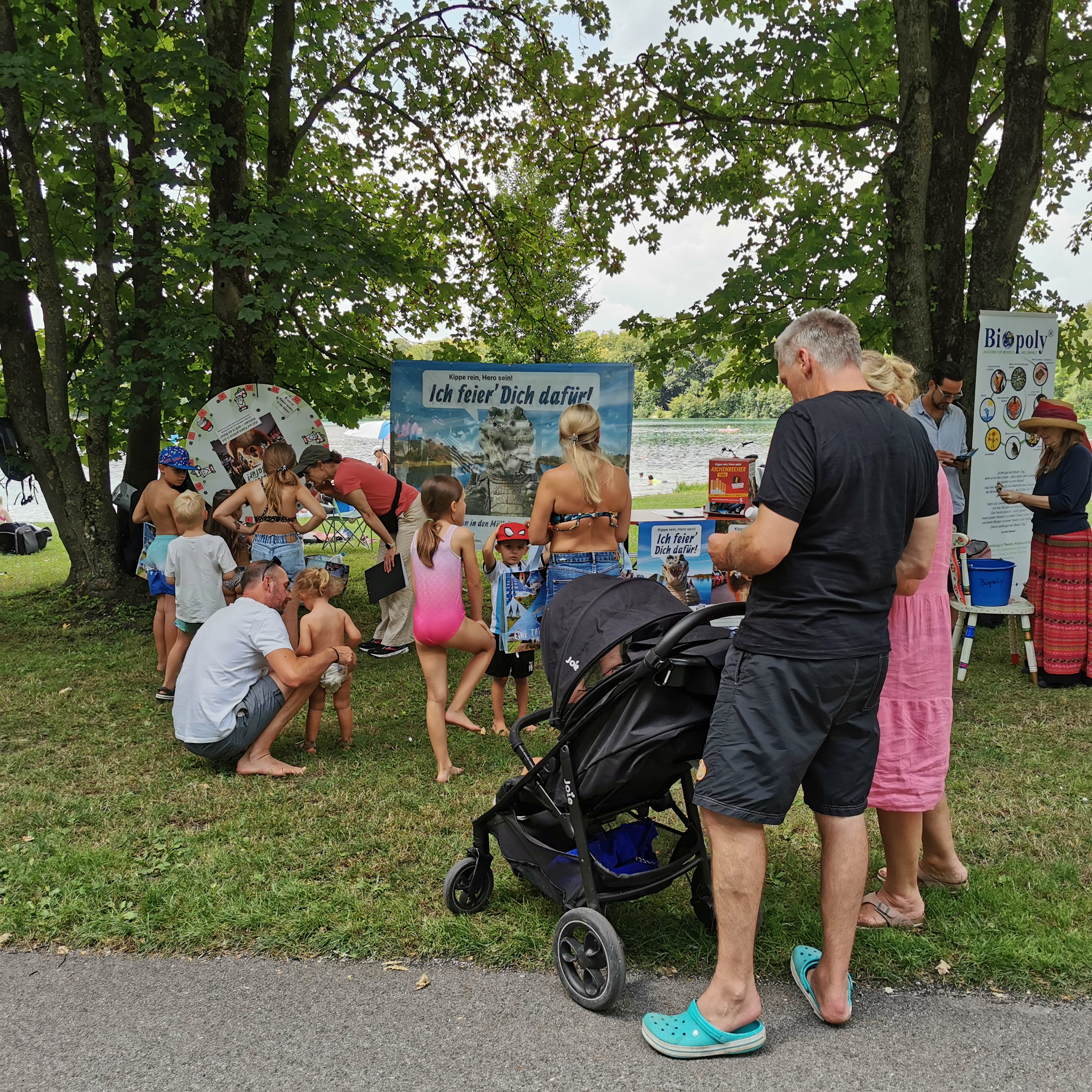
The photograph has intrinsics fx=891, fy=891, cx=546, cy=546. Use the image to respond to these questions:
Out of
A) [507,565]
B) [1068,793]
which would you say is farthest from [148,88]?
[1068,793]

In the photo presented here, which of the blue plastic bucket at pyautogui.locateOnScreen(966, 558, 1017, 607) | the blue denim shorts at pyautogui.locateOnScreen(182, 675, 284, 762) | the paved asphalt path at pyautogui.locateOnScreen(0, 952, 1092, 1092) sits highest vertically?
the blue plastic bucket at pyautogui.locateOnScreen(966, 558, 1017, 607)

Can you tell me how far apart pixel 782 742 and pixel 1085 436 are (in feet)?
16.6

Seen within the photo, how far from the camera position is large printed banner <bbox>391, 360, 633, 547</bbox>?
875 centimetres

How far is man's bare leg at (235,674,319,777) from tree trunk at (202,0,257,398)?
14.6 feet

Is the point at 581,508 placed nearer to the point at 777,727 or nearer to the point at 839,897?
the point at 777,727

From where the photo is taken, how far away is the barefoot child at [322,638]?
530 centimetres

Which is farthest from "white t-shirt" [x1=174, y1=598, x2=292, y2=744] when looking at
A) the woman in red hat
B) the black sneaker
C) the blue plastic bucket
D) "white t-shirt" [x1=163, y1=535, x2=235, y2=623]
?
the woman in red hat

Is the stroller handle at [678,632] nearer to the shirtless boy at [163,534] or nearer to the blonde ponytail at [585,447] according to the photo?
the blonde ponytail at [585,447]

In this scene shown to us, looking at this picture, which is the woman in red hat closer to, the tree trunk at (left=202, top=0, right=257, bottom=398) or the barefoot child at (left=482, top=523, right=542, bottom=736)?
the barefoot child at (left=482, top=523, right=542, bottom=736)

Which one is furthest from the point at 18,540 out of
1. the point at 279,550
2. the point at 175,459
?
the point at 279,550

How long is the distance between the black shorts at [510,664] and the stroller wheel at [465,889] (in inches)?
88.8

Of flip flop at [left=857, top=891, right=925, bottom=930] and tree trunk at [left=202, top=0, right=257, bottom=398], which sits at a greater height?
tree trunk at [left=202, top=0, right=257, bottom=398]

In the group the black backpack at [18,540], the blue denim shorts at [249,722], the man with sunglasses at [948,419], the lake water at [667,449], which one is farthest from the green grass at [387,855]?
the lake water at [667,449]

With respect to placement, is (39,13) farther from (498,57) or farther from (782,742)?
(782,742)
